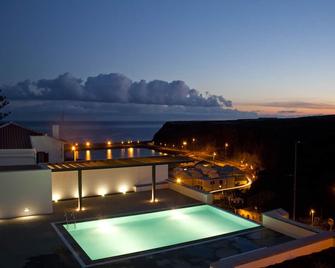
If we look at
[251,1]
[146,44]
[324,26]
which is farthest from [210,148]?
[251,1]

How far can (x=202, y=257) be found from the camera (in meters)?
6.77

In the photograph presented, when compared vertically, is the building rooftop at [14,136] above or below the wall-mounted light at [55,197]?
above

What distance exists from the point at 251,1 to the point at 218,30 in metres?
5.28

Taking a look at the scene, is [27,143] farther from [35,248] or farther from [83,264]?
[83,264]

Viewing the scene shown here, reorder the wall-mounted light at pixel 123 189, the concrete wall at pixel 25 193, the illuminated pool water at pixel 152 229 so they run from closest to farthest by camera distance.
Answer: the illuminated pool water at pixel 152 229, the concrete wall at pixel 25 193, the wall-mounted light at pixel 123 189

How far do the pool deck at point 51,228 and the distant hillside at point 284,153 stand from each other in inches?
473

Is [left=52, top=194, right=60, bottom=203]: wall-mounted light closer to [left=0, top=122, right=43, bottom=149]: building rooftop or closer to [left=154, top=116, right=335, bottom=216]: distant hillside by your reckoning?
[left=0, top=122, right=43, bottom=149]: building rooftop

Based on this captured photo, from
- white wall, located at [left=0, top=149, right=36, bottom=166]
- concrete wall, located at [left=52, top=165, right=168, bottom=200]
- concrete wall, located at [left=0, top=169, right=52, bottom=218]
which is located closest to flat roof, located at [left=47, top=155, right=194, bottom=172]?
concrete wall, located at [left=0, top=169, right=52, bottom=218]

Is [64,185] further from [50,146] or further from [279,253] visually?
[279,253]

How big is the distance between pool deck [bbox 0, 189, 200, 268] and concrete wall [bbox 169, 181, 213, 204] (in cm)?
21

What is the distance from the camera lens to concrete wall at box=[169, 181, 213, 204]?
1089cm

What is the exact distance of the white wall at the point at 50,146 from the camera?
15391 millimetres

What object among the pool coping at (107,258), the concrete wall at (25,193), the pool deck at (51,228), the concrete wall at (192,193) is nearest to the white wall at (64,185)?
the pool deck at (51,228)

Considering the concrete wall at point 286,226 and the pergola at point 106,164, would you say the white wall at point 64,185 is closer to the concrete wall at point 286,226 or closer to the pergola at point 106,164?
the pergola at point 106,164
